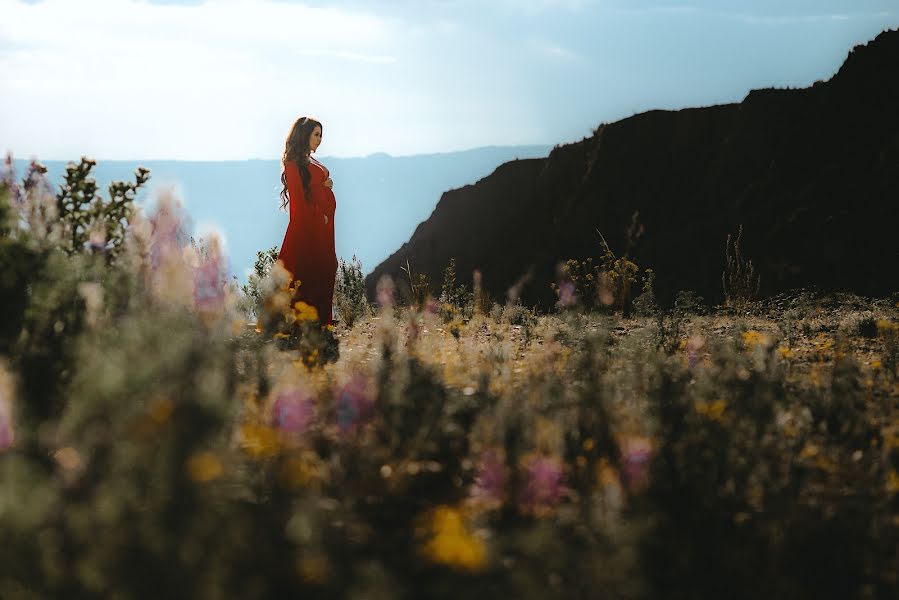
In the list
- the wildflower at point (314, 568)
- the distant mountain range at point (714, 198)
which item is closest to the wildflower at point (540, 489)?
the wildflower at point (314, 568)

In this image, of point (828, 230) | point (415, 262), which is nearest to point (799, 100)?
point (828, 230)

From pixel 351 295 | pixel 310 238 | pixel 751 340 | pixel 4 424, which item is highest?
pixel 310 238

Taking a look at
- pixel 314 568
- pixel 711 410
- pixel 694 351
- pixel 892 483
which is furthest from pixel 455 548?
pixel 694 351

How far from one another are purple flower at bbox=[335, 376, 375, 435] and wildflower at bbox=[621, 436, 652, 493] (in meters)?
0.90

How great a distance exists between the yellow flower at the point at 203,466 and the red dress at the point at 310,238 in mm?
5023

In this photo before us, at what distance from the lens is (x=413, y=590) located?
1.95 meters

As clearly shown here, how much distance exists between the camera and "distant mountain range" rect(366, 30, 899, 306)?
1184 cm

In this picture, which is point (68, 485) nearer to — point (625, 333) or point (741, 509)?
point (741, 509)

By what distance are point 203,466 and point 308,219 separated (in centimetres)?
528

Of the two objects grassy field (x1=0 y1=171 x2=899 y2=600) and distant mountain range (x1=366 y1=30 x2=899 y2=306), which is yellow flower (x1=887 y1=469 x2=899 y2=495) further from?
distant mountain range (x1=366 y1=30 x2=899 y2=306)

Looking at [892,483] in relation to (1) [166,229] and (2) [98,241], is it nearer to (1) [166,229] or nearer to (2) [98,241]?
(1) [166,229]


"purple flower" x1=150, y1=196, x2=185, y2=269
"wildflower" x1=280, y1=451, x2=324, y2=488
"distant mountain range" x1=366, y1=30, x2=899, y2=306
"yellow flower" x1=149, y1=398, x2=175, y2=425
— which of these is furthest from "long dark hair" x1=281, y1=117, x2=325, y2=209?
"distant mountain range" x1=366, y1=30, x2=899, y2=306

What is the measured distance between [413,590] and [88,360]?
1370 mm

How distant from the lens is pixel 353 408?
8.18 feet
